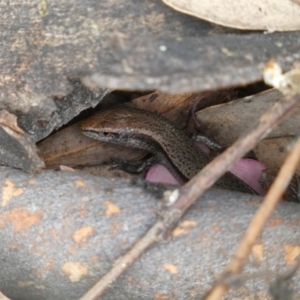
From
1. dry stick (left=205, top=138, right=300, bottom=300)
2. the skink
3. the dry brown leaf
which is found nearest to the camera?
dry stick (left=205, top=138, right=300, bottom=300)

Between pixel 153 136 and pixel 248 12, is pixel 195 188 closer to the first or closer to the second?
pixel 248 12

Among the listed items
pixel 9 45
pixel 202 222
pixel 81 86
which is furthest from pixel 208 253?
pixel 9 45

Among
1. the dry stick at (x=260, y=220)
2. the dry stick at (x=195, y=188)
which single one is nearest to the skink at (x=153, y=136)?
the dry stick at (x=195, y=188)

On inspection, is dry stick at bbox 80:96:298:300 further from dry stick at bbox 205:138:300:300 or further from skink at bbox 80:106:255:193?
skink at bbox 80:106:255:193

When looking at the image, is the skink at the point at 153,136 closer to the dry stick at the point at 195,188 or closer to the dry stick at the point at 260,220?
the dry stick at the point at 195,188

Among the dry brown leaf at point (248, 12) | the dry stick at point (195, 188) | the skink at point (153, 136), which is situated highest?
the dry brown leaf at point (248, 12)

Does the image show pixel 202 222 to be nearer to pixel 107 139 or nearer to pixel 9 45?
pixel 9 45

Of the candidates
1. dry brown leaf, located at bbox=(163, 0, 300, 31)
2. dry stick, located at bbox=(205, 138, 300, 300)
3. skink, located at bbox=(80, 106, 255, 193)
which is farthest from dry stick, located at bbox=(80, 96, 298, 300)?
skink, located at bbox=(80, 106, 255, 193)
